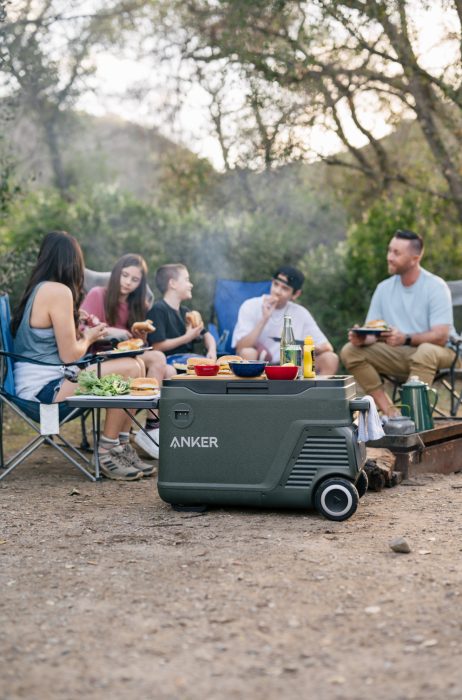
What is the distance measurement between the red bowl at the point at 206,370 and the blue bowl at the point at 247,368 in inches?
3.5

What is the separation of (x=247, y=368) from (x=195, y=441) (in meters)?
0.34

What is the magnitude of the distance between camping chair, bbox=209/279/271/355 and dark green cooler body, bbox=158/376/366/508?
256 cm

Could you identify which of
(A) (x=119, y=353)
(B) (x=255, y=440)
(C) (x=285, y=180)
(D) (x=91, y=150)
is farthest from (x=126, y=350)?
(D) (x=91, y=150)

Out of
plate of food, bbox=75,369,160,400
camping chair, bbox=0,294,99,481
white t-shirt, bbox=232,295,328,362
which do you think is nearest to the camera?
plate of food, bbox=75,369,160,400

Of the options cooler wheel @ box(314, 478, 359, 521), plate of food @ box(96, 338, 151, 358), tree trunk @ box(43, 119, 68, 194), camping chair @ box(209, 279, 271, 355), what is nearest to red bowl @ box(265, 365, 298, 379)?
cooler wheel @ box(314, 478, 359, 521)

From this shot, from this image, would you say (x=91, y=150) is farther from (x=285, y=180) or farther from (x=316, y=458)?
(x=316, y=458)

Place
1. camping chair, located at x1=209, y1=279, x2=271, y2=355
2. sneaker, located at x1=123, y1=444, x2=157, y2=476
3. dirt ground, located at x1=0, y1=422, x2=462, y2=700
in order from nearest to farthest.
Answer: dirt ground, located at x1=0, y1=422, x2=462, y2=700
sneaker, located at x1=123, y1=444, x2=157, y2=476
camping chair, located at x1=209, y1=279, x2=271, y2=355

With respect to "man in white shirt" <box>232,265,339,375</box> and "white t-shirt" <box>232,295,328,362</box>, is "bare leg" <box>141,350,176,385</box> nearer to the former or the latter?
"man in white shirt" <box>232,265,339,375</box>

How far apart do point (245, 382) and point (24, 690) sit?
170 centimetres

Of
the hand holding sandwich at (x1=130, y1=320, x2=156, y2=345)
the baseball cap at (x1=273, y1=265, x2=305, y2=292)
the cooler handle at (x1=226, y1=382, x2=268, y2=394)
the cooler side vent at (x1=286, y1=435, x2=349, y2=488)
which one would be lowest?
the cooler side vent at (x1=286, y1=435, x2=349, y2=488)

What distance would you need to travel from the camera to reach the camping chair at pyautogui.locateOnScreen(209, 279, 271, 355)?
6004 mm

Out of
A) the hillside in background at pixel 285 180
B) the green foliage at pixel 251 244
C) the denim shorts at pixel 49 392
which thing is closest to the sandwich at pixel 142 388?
the denim shorts at pixel 49 392

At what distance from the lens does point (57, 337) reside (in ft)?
13.5

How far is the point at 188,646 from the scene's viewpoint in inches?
80.3
